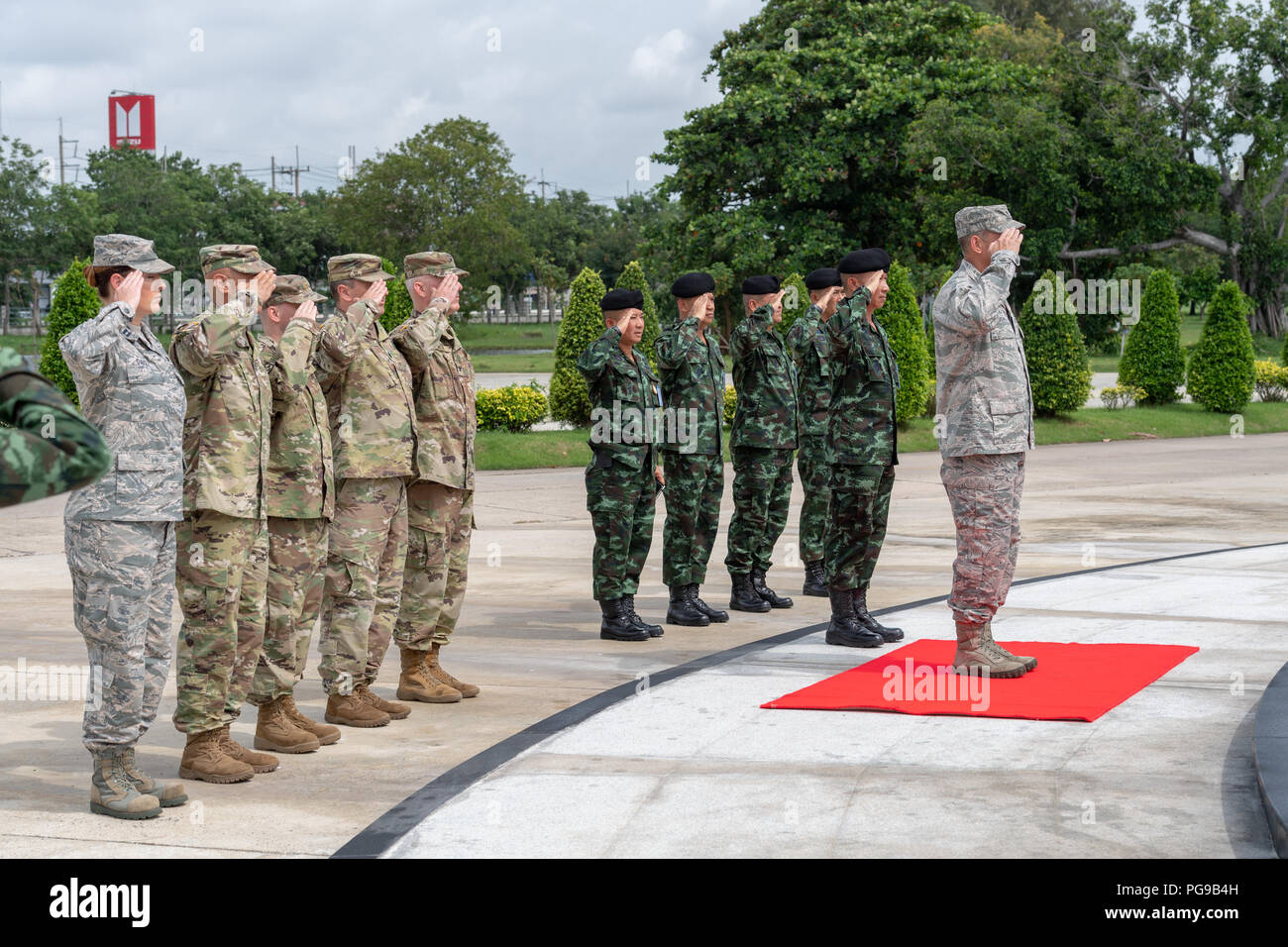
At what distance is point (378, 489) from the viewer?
640 cm

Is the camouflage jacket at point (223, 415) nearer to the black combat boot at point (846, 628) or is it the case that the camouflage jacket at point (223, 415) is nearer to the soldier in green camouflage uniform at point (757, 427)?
the black combat boot at point (846, 628)

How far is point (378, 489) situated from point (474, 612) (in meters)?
3.32

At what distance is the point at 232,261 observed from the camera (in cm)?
559

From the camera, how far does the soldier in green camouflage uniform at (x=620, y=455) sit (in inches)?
329

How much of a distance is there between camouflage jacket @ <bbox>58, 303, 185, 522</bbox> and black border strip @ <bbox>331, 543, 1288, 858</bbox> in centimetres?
135

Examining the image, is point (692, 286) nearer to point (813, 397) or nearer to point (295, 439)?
point (813, 397)

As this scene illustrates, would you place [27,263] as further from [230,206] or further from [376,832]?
[376,832]

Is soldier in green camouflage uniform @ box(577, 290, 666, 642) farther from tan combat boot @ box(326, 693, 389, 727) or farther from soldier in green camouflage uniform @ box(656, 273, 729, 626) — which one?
tan combat boot @ box(326, 693, 389, 727)

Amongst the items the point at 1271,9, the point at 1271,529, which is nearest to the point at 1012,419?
the point at 1271,529

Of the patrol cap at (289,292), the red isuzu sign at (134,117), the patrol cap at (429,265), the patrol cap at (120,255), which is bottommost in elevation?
the patrol cap at (289,292)

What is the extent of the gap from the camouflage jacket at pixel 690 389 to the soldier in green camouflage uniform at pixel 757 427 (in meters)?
0.26

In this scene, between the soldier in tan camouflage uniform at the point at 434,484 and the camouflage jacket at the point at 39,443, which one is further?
the soldier in tan camouflage uniform at the point at 434,484

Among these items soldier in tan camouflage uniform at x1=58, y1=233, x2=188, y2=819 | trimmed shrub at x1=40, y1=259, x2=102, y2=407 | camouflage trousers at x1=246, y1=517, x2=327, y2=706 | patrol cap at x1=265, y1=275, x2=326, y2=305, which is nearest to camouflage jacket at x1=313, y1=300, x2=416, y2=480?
patrol cap at x1=265, y1=275, x2=326, y2=305

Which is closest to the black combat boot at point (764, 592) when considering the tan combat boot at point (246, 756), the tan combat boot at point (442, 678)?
the tan combat boot at point (442, 678)
